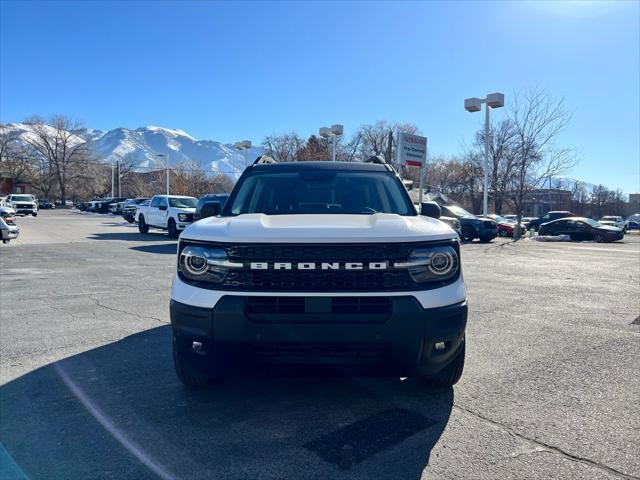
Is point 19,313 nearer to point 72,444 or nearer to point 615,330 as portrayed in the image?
point 72,444

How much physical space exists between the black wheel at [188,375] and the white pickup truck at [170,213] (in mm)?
16404

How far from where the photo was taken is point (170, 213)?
2058cm

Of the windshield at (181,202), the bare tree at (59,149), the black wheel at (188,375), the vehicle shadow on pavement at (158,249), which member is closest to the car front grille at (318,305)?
the black wheel at (188,375)

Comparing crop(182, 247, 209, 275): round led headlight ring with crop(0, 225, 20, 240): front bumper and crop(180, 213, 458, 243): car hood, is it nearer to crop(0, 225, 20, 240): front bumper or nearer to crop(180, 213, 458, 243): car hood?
crop(180, 213, 458, 243): car hood

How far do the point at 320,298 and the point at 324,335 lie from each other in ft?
0.73

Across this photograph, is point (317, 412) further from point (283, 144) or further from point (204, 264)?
point (283, 144)

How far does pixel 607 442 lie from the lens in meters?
2.87

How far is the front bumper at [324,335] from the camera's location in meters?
2.79

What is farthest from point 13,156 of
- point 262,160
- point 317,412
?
point 317,412

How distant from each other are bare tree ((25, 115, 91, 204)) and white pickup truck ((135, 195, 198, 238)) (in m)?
67.5

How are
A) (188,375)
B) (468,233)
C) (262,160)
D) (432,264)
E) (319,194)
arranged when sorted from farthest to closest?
1. (468,233)
2. (262,160)
3. (319,194)
4. (188,375)
5. (432,264)

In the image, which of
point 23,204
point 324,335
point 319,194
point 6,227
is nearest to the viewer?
point 324,335

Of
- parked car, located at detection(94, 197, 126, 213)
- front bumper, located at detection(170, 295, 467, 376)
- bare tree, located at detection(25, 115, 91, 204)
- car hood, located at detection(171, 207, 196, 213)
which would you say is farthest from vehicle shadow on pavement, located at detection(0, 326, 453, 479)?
bare tree, located at detection(25, 115, 91, 204)

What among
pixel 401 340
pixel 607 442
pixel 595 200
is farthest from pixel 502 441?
pixel 595 200
